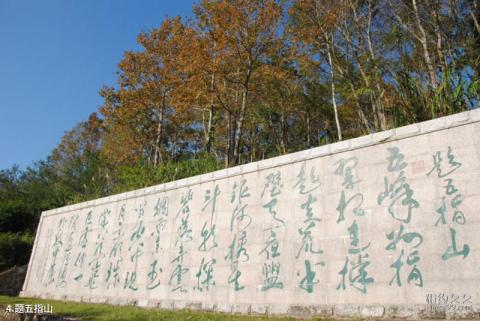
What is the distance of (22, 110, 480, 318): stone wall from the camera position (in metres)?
4.01

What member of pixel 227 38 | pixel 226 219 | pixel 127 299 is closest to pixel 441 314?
pixel 226 219

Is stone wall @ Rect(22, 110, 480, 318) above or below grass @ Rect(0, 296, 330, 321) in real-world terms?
above

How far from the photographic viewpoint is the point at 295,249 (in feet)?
16.9

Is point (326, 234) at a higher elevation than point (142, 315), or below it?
higher

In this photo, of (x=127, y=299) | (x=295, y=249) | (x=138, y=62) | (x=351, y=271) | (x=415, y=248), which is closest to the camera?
(x=415, y=248)

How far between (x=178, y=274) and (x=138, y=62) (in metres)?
11.5

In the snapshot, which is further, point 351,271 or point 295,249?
point 295,249

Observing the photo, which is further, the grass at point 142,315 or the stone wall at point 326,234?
the grass at point 142,315

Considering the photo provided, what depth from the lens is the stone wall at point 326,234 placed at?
401 centimetres

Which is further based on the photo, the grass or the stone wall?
the grass

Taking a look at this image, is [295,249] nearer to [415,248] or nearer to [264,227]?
[264,227]

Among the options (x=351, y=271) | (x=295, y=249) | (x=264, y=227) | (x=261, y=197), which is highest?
(x=261, y=197)

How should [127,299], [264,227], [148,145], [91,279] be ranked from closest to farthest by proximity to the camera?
[264,227]
[127,299]
[91,279]
[148,145]

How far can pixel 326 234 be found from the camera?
492 centimetres
